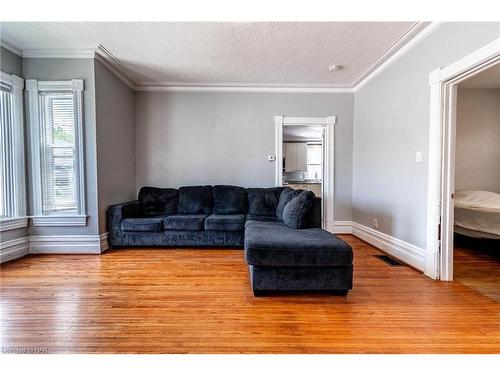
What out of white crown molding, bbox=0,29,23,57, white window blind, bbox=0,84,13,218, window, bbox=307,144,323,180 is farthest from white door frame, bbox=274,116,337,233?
white window blind, bbox=0,84,13,218

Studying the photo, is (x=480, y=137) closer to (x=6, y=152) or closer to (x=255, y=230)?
(x=255, y=230)

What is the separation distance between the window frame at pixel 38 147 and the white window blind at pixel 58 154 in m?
0.04

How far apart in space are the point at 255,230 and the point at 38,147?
3.08 meters

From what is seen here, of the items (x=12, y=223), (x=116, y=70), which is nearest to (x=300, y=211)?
(x=116, y=70)

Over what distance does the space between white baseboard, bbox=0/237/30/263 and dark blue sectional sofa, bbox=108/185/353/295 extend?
39.2 inches

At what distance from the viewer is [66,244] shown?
335 centimetres

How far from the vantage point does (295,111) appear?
4.47m

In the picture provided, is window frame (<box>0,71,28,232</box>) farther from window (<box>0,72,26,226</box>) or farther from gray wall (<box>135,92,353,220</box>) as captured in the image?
gray wall (<box>135,92,353,220</box>)

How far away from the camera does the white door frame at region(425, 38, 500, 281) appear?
2.43 meters

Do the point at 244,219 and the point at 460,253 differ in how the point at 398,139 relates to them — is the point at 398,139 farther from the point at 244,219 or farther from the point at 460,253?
the point at 244,219

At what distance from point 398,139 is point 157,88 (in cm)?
392

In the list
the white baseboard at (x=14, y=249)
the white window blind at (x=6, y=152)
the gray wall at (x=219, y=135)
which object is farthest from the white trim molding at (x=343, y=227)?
the white window blind at (x=6, y=152)
